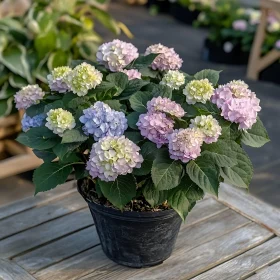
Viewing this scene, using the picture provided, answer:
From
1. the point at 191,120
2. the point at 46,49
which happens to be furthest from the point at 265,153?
the point at 191,120

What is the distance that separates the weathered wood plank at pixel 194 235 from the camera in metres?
1.61

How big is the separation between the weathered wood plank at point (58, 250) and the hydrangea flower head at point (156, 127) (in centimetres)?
44

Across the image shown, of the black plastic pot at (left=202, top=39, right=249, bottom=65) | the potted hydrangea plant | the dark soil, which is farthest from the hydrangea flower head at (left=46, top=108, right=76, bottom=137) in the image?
the black plastic pot at (left=202, top=39, right=249, bottom=65)

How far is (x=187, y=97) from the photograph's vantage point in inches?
60.0

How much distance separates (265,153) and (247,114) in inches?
83.1

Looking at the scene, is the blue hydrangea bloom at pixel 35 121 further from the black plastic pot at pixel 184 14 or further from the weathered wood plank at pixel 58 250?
the black plastic pot at pixel 184 14

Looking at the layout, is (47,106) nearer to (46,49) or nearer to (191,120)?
(191,120)

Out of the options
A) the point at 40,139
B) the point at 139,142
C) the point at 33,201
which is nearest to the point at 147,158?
the point at 139,142

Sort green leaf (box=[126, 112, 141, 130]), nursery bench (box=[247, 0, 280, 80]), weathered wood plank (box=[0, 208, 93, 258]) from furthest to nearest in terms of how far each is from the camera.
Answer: nursery bench (box=[247, 0, 280, 80]) < weathered wood plank (box=[0, 208, 93, 258]) < green leaf (box=[126, 112, 141, 130])

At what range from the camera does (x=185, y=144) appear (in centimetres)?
139

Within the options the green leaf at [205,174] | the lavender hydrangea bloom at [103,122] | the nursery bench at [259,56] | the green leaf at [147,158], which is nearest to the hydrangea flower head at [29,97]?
the lavender hydrangea bloom at [103,122]

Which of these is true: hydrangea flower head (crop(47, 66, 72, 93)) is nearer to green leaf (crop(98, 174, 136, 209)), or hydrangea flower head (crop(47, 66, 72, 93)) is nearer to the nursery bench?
green leaf (crop(98, 174, 136, 209))

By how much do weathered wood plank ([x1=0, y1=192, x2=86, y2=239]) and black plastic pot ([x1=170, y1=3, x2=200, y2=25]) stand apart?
454 cm

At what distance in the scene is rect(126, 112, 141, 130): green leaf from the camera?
1493mm
